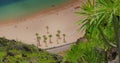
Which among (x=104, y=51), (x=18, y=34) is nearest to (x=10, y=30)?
(x=18, y=34)

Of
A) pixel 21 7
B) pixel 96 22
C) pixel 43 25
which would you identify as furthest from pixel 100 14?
pixel 21 7

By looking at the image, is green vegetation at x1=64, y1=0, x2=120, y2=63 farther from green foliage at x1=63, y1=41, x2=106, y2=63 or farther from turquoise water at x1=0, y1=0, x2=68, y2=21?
turquoise water at x1=0, y1=0, x2=68, y2=21

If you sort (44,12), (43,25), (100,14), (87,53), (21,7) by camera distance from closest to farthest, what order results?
(100,14)
(87,53)
(43,25)
(44,12)
(21,7)

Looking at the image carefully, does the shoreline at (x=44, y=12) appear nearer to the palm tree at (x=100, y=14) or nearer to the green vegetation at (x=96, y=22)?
the green vegetation at (x=96, y=22)

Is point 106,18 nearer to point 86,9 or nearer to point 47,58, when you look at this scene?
point 86,9

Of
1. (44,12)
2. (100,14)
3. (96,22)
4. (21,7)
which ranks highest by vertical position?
(100,14)

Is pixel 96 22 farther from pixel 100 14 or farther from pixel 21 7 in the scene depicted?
pixel 21 7
